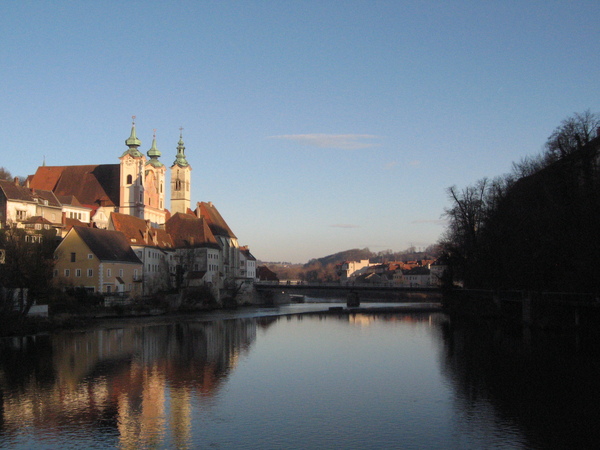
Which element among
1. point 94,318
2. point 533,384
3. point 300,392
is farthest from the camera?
point 94,318

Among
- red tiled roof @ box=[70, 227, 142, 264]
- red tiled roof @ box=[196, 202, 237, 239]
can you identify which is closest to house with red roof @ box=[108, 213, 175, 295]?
red tiled roof @ box=[70, 227, 142, 264]

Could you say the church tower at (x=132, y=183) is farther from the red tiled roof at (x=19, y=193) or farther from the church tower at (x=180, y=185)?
the red tiled roof at (x=19, y=193)

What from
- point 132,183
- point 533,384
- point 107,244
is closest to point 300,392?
point 533,384

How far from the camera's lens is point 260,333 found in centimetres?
4991

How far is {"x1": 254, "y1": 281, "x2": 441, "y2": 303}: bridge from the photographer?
77438 mm

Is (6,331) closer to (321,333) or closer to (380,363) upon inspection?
(321,333)

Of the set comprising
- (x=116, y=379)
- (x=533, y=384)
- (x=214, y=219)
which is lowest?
(x=533, y=384)

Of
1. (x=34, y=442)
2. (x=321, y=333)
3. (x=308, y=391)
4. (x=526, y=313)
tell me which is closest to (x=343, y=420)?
(x=308, y=391)

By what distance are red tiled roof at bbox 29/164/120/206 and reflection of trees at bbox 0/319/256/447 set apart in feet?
166

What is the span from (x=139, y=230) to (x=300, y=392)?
54.7 m

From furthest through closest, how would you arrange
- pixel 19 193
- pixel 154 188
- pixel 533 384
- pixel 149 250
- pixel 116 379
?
pixel 154 188 → pixel 149 250 → pixel 19 193 → pixel 116 379 → pixel 533 384

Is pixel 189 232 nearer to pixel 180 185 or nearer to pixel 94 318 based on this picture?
pixel 180 185

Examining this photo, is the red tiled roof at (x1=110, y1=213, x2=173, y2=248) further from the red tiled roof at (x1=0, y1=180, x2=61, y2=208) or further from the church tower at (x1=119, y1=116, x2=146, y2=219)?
the church tower at (x1=119, y1=116, x2=146, y2=219)

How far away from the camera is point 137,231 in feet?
250
